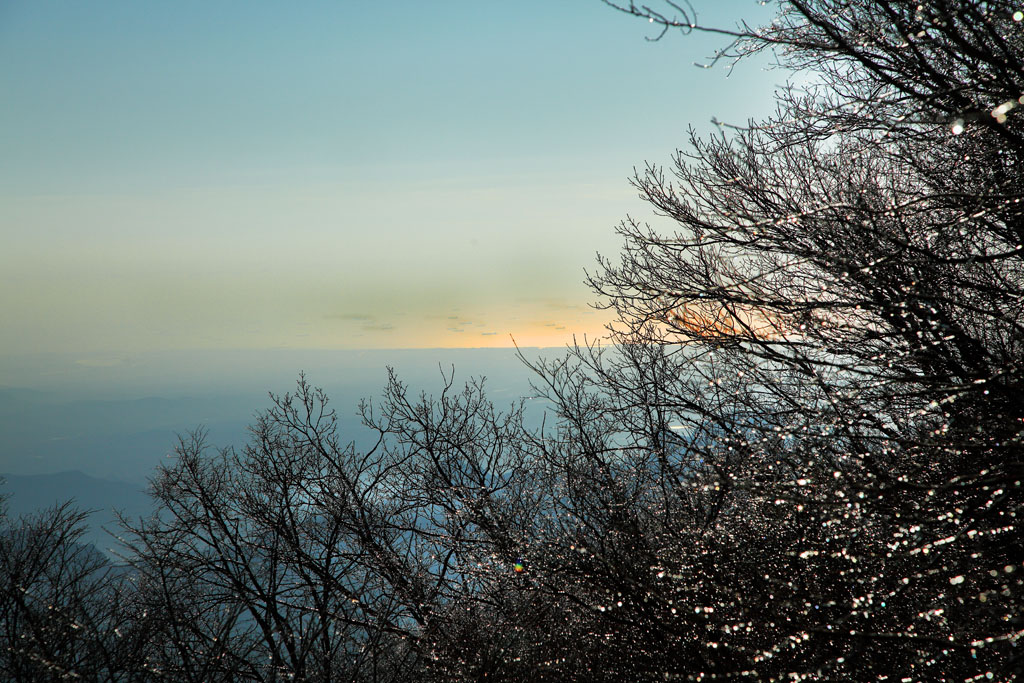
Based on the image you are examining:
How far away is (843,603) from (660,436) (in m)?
6.01

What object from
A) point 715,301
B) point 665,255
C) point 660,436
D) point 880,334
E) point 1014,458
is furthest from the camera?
point 660,436

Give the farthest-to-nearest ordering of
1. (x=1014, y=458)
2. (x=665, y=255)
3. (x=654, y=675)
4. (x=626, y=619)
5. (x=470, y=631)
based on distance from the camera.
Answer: (x=665, y=255), (x=470, y=631), (x=626, y=619), (x=654, y=675), (x=1014, y=458)

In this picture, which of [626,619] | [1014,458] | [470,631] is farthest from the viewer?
[470,631]

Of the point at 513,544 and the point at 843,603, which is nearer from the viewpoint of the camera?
the point at 843,603

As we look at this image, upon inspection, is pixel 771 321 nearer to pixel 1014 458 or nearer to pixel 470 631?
pixel 1014 458

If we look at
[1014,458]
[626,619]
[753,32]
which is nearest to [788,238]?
[753,32]

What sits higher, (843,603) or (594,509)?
(594,509)

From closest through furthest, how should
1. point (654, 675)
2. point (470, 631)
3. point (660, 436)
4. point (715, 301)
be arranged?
point (654, 675)
point (715, 301)
point (470, 631)
point (660, 436)

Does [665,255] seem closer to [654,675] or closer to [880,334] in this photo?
[880,334]

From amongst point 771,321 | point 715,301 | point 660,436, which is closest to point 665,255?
point 715,301

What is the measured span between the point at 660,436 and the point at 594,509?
9.15 ft

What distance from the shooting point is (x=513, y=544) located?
7691 mm

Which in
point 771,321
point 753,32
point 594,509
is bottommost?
point 594,509

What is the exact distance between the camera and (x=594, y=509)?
24.9ft
